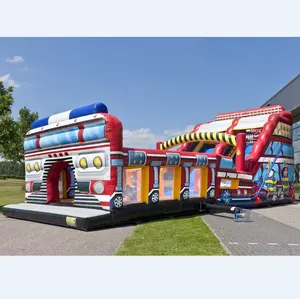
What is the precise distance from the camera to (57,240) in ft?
18.8

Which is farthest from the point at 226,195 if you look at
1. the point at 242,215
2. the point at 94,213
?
the point at 94,213

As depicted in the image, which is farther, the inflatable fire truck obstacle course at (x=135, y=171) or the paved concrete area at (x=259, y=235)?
the inflatable fire truck obstacle course at (x=135, y=171)

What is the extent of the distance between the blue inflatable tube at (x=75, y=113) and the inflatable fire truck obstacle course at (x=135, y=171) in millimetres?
24

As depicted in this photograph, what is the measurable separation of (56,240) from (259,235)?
3548 millimetres

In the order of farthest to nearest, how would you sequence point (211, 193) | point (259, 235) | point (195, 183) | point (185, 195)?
point (195, 183) → point (211, 193) → point (185, 195) → point (259, 235)

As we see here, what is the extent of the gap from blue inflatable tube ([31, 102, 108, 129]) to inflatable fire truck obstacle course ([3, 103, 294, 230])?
2 cm

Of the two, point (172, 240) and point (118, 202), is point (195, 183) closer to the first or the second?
point (118, 202)

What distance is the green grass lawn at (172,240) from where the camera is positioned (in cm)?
475

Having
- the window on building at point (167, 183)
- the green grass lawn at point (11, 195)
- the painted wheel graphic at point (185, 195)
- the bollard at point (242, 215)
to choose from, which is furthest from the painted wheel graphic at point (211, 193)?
the green grass lawn at point (11, 195)

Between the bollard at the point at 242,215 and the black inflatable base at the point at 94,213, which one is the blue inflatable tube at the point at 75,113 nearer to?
the black inflatable base at the point at 94,213

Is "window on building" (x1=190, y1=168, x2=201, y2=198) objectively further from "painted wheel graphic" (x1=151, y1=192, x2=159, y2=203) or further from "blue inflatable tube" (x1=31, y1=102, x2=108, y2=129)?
"blue inflatable tube" (x1=31, y1=102, x2=108, y2=129)

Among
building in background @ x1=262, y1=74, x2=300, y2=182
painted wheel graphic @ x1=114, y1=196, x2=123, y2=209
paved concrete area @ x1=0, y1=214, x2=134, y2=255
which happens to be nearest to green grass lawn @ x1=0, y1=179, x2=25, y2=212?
paved concrete area @ x1=0, y1=214, x2=134, y2=255

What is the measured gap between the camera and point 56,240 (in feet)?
18.8

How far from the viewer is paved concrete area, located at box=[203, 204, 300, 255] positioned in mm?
4930
